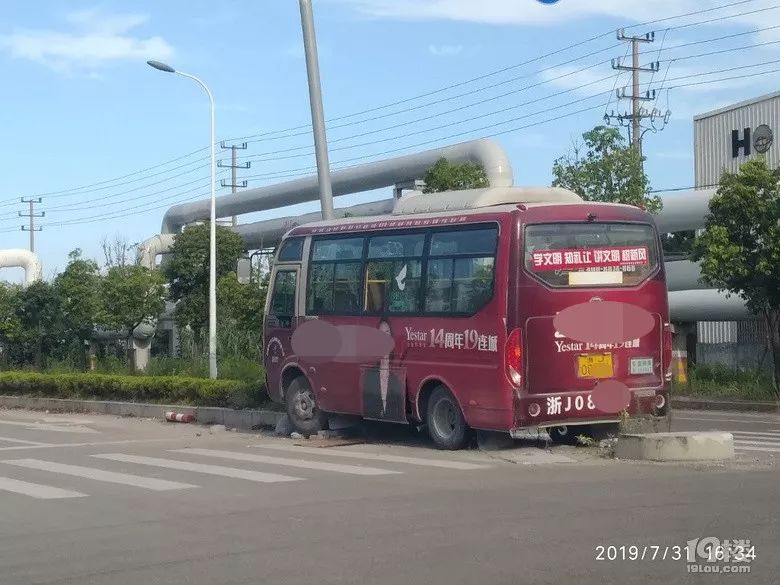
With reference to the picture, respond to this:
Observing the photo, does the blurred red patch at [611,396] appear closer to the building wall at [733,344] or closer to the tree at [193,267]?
the building wall at [733,344]

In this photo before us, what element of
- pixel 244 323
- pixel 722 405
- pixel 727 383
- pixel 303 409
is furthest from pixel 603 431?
pixel 244 323

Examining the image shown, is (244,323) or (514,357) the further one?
(244,323)

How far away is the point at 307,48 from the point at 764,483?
1186cm

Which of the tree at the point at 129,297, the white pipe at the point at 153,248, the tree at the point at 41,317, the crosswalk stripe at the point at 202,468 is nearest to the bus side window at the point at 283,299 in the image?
the crosswalk stripe at the point at 202,468

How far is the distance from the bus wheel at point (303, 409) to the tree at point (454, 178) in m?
9.27

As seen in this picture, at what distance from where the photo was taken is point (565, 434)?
53.1 ft

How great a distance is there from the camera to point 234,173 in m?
73.1

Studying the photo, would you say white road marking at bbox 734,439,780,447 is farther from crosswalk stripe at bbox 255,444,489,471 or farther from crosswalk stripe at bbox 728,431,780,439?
crosswalk stripe at bbox 255,444,489,471

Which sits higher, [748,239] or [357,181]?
[357,181]

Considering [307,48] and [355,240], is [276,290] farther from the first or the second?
[307,48]

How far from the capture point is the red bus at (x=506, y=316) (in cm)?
1455

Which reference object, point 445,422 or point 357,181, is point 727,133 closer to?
point 357,181

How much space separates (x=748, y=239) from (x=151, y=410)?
13405 millimetres

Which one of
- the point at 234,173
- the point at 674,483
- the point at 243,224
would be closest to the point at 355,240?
the point at 674,483
